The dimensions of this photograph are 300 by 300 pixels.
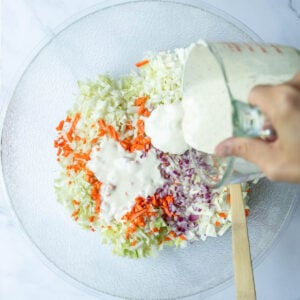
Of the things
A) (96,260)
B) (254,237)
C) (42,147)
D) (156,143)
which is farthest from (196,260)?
(42,147)

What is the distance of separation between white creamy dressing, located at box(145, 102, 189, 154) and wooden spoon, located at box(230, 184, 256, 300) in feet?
0.80

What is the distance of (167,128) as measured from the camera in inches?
68.7

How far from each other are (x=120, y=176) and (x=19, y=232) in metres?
0.56

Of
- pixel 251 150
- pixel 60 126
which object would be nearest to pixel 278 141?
pixel 251 150

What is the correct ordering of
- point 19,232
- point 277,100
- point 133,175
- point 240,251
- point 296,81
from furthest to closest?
point 19,232 < point 133,175 < point 240,251 < point 296,81 < point 277,100

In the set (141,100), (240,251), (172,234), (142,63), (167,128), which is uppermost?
(142,63)

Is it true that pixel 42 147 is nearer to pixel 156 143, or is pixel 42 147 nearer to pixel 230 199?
pixel 156 143

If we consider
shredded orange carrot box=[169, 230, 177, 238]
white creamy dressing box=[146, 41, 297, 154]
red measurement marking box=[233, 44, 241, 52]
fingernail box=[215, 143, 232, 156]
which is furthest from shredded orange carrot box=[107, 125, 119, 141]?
fingernail box=[215, 143, 232, 156]

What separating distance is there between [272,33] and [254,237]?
0.83 m

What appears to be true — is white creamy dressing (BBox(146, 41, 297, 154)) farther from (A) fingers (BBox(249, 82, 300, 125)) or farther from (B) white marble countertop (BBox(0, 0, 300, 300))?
(B) white marble countertop (BBox(0, 0, 300, 300))

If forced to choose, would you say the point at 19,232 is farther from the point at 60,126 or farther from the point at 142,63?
the point at 142,63

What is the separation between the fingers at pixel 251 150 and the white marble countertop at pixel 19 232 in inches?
37.3

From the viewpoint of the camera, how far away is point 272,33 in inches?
80.9

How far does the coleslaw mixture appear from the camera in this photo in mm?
1826
